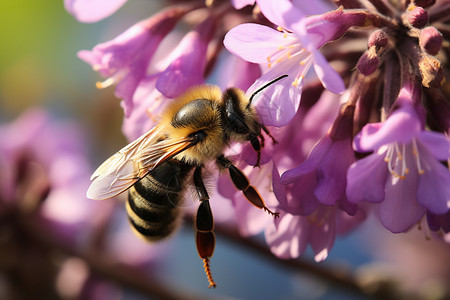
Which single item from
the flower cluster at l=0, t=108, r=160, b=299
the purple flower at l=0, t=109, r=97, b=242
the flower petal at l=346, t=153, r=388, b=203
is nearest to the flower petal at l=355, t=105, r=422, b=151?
the flower petal at l=346, t=153, r=388, b=203

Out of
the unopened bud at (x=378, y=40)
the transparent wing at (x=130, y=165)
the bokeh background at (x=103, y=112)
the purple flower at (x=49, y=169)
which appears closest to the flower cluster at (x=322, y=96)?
the unopened bud at (x=378, y=40)

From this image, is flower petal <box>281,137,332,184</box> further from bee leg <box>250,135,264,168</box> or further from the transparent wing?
the transparent wing

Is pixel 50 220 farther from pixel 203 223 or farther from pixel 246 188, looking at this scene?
pixel 246 188

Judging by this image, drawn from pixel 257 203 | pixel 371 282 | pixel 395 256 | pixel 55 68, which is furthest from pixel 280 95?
pixel 55 68

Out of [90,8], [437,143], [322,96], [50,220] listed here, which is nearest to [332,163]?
[437,143]

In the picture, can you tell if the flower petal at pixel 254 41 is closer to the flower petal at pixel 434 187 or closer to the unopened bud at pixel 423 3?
the unopened bud at pixel 423 3

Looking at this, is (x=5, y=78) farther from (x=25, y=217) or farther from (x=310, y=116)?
(x=310, y=116)

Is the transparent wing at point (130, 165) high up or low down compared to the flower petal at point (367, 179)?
up
